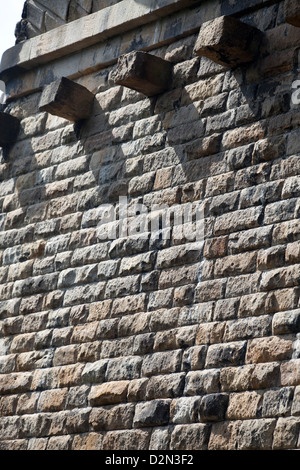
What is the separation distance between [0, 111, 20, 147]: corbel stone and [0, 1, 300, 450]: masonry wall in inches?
22.2

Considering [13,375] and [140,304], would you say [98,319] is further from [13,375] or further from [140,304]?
[13,375]

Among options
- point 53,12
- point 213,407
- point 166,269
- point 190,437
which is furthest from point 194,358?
point 53,12

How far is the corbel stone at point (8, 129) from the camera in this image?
957cm

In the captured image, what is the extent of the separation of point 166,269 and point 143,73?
1.61m

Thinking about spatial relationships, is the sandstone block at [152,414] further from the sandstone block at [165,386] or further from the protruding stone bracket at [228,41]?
the protruding stone bracket at [228,41]

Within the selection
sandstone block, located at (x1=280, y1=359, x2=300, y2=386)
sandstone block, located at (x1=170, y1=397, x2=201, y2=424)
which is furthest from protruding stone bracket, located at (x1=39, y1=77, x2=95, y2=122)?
sandstone block, located at (x1=280, y1=359, x2=300, y2=386)

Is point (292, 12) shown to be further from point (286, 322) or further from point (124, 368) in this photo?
point (124, 368)

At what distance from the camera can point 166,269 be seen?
744 centimetres

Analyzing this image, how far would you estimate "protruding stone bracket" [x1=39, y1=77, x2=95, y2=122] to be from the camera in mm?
8641

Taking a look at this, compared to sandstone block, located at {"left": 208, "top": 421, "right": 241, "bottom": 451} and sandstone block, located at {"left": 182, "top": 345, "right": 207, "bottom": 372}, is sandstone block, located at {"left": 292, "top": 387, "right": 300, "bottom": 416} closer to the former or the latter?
sandstone block, located at {"left": 208, "top": 421, "right": 241, "bottom": 451}

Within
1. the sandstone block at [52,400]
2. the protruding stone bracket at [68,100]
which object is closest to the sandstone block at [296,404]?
the sandstone block at [52,400]

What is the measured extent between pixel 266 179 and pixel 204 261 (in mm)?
762

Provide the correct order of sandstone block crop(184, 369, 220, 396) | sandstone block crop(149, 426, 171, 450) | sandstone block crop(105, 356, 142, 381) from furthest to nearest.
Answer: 1. sandstone block crop(105, 356, 142, 381)
2. sandstone block crop(149, 426, 171, 450)
3. sandstone block crop(184, 369, 220, 396)
